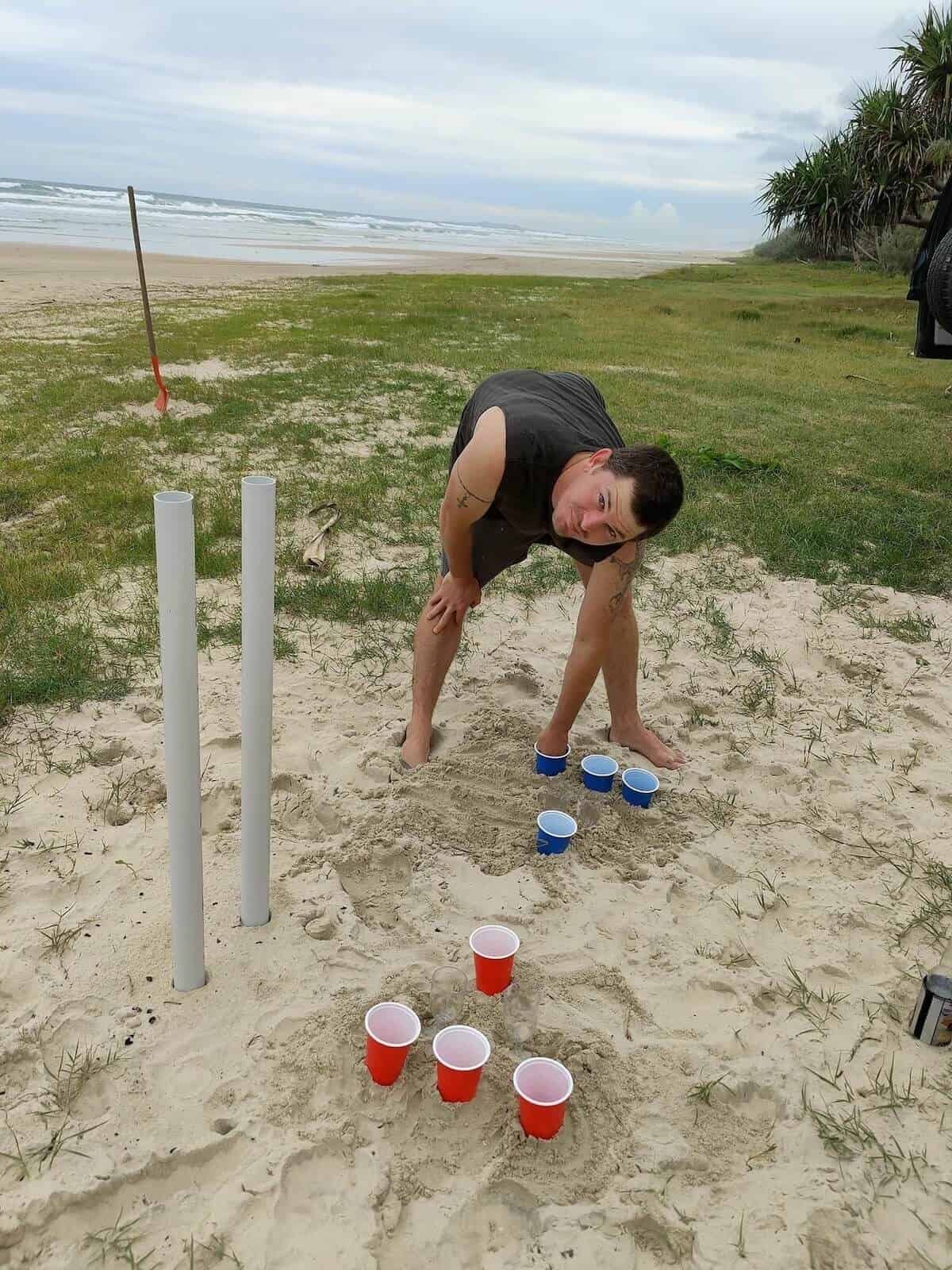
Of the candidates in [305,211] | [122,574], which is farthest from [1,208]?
[122,574]

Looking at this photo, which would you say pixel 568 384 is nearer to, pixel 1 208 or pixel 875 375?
pixel 875 375

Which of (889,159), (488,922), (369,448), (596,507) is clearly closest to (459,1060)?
(488,922)

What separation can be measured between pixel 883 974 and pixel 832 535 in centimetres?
356

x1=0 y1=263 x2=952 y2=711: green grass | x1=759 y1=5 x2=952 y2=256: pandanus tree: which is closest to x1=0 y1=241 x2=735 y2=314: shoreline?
x1=0 y1=263 x2=952 y2=711: green grass

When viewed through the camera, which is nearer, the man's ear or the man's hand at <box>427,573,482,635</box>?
the man's ear

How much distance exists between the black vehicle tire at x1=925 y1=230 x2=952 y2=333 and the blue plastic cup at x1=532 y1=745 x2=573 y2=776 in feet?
13.2

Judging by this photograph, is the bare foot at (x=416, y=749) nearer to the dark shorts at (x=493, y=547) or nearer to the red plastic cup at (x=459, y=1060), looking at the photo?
the dark shorts at (x=493, y=547)

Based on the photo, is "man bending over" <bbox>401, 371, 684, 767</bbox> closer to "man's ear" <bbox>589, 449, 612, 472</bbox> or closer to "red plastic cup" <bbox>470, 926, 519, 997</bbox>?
"man's ear" <bbox>589, 449, 612, 472</bbox>

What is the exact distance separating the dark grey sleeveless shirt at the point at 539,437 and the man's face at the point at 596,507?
0.10m

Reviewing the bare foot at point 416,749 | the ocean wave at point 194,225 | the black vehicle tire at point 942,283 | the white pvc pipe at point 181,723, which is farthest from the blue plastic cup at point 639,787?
the ocean wave at point 194,225

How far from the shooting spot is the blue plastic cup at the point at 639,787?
295cm

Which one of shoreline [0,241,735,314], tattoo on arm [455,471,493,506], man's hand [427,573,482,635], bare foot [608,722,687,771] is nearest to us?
tattoo on arm [455,471,493,506]

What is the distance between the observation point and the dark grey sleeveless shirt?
100 inches

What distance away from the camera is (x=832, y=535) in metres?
5.35
